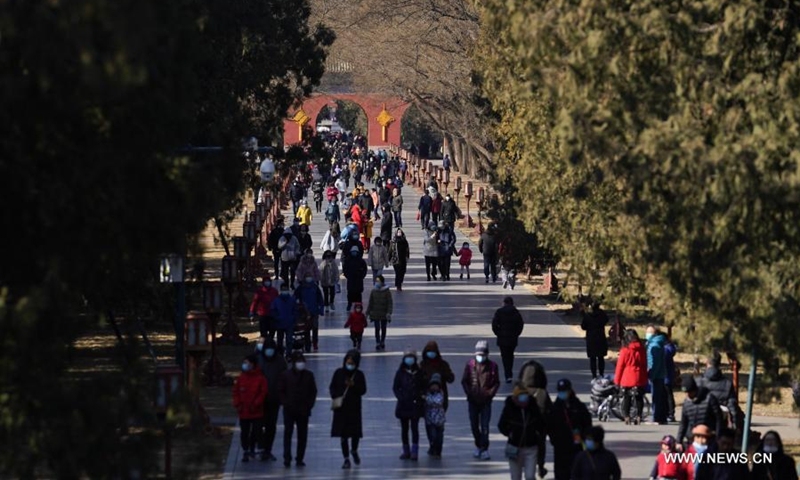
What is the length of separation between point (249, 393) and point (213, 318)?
6291 millimetres

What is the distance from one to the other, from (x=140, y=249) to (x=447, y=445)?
31.8ft

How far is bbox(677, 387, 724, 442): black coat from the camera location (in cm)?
1786

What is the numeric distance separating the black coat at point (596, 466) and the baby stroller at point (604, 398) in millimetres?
6886

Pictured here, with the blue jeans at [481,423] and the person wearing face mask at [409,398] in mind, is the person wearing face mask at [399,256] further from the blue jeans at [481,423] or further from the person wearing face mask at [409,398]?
the person wearing face mask at [409,398]

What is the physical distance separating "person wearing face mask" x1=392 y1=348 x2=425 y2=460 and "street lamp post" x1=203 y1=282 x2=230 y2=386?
6025mm

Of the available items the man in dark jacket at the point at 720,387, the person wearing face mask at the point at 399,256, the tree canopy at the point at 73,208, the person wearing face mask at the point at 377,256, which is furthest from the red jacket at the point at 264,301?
the tree canopy at the point at 73,208

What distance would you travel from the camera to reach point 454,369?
26.4m

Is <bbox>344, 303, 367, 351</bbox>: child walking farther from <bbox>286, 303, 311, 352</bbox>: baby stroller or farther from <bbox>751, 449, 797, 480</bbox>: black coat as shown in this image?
<bbox>751, 449, 797, 480</bbox>: black coat

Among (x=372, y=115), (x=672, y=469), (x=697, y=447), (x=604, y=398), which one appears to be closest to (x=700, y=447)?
(x=697, y=447)

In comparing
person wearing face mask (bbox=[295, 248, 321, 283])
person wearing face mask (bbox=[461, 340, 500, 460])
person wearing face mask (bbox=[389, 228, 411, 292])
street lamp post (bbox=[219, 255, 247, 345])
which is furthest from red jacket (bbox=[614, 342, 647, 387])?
person wearing face mask (bbox=[389, 228, 411, 292])

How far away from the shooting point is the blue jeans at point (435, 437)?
64.0 feet

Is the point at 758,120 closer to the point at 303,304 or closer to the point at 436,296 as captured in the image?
the point at 303,304

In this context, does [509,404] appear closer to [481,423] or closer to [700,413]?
[700,413]

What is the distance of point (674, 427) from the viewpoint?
71.8 feet
